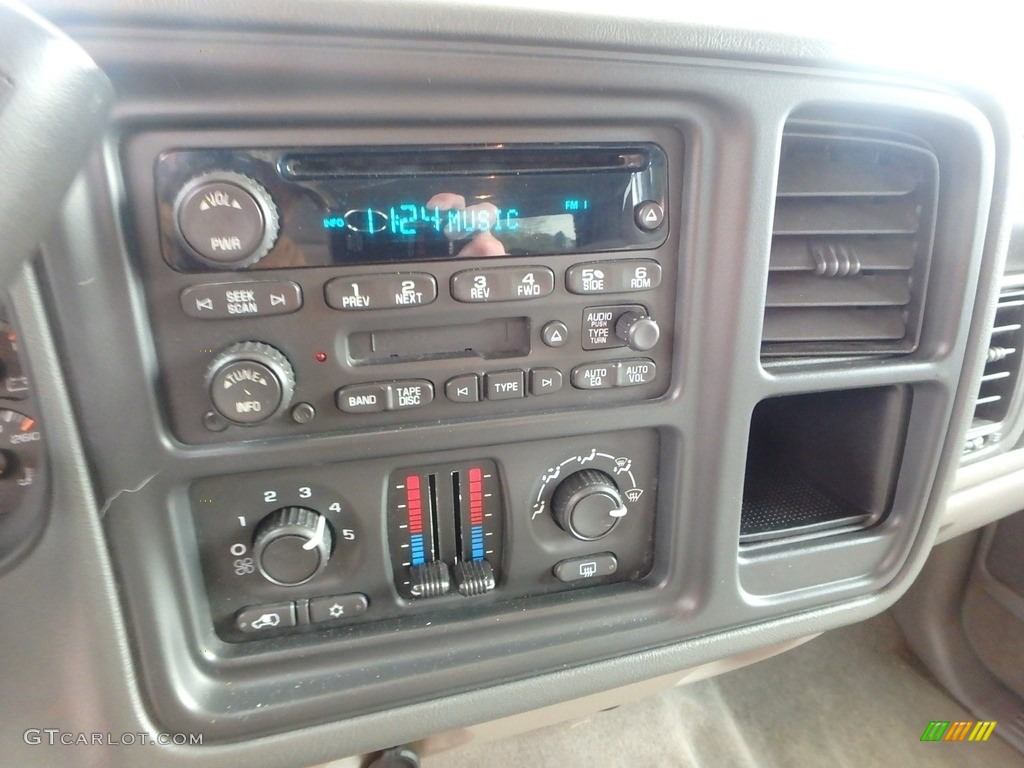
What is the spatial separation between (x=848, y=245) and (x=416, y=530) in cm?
50

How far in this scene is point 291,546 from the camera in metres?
0.55

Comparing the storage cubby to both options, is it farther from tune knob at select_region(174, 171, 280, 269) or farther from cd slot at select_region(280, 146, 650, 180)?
tune knob at select_region(174, 171, 280, 269)

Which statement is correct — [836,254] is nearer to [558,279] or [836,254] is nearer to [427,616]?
[558,279]

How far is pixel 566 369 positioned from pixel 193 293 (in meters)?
0.29

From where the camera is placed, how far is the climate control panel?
0.56 m

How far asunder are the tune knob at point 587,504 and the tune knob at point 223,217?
334 mm

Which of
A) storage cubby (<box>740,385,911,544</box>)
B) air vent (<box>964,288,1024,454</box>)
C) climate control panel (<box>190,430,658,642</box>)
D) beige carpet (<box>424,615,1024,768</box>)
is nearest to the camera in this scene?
climate control panel (<box>190,430,658,642</box>)

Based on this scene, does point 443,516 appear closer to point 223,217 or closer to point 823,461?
point 223,217

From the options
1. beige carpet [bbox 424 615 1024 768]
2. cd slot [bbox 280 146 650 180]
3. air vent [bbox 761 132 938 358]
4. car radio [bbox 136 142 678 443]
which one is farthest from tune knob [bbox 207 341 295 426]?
beige carpet [bbox 424 615 1024 768]

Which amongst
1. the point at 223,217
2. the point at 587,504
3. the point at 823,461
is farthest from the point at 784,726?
the point at 223,217

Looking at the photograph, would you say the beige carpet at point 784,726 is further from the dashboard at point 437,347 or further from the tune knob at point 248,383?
the tune knob at point 248,383

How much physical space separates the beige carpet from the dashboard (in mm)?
574

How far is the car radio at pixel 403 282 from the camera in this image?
19.0 inches

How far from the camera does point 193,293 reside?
481 millimetres
